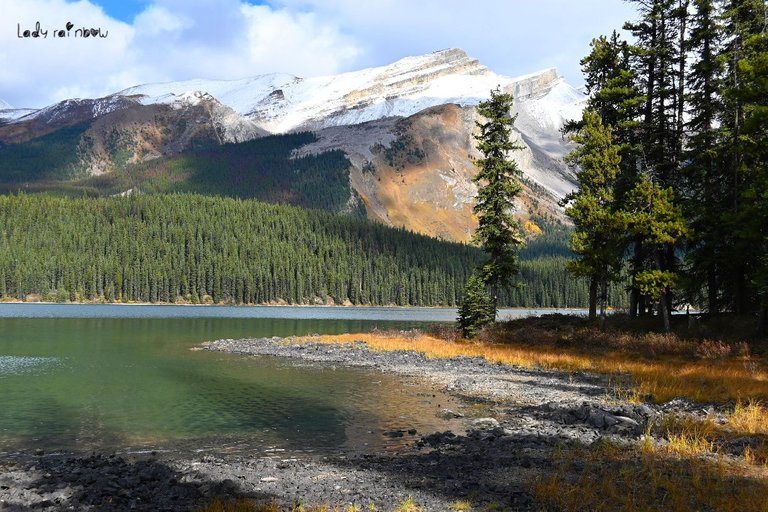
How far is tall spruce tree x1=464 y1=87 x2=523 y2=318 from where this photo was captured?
4866cm

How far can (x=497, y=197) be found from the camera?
49.2 meters

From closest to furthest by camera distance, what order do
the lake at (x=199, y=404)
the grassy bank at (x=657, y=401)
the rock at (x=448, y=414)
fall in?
the grassy bank at (x=657, y=401), the lake at (x=199, y=404), the rock at (x=448, y=414)

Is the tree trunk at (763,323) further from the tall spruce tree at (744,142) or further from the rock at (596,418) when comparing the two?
the rock at (596,418)

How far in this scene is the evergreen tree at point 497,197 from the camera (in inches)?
1916

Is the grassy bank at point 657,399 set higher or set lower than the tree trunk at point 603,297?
lower

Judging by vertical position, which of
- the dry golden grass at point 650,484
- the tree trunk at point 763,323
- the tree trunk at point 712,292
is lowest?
the dry golden grass at point 650,484

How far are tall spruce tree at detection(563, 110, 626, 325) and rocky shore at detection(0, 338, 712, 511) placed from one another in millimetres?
19143

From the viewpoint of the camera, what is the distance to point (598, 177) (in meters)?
41.4

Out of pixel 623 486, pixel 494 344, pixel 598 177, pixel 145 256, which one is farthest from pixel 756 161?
pixel 145 256

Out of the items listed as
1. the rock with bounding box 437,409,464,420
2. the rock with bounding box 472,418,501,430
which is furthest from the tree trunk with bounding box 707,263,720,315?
the rock with bounding box 472,418,501,430

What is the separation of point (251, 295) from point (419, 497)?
612 ft

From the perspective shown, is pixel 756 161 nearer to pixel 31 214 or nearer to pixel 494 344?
pixel 494 344

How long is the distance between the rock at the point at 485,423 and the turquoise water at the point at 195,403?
1308 millimetres

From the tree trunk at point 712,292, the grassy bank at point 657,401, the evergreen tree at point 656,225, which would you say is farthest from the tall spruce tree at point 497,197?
the tree trunk at point 712,292
